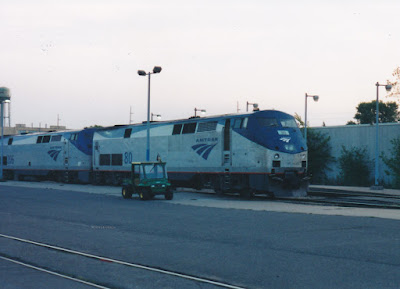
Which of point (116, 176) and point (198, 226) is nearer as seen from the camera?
point (198, 226)

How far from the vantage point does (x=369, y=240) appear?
1280cm

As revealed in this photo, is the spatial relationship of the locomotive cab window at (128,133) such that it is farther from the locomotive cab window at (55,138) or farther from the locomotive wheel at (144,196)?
the locomotive wheel at (144,196)

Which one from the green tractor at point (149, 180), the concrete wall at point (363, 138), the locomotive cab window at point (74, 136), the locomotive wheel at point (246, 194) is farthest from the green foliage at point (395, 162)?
the locomotive cab window at point (74, 136)

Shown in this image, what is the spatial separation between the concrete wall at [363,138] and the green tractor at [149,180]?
22050 mm

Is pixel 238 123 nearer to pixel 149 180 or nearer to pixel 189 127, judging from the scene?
pixel 189 127

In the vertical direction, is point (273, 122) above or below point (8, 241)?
above

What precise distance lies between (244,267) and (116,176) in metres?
31.8

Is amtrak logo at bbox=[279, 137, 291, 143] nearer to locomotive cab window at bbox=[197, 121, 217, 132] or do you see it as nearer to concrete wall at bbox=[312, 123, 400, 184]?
locomotive cab window at bbox=[197, 121, 217, 132]

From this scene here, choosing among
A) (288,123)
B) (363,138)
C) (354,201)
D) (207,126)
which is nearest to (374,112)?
(363,138)

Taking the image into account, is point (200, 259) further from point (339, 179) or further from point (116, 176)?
point (339, 179)

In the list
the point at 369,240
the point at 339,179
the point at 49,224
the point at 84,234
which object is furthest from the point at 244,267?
the point at 339,179

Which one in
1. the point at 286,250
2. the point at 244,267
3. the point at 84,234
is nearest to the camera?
the point at 244,267

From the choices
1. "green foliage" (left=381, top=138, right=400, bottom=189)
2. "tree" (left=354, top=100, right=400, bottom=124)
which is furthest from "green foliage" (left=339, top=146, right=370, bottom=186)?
"tree" (left=354, top=100, right=400, bottom=124)

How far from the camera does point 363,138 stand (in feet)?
145
